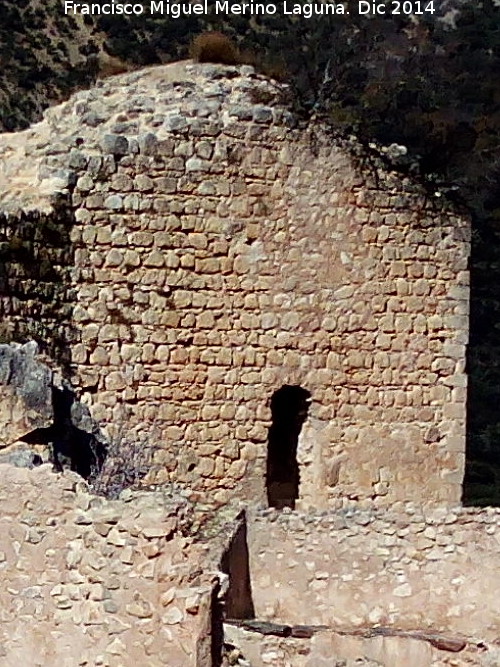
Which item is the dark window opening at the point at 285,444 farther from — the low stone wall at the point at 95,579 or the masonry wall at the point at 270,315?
the low stone wall at the point at 95,579

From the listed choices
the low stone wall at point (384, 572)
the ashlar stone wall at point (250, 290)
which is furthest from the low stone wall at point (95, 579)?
the ashlar stone wall at point (250, 290)

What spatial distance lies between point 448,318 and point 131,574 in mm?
6036

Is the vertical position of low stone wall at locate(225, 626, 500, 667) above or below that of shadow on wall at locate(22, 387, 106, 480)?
below

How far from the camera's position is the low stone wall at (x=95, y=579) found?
14.5 ft

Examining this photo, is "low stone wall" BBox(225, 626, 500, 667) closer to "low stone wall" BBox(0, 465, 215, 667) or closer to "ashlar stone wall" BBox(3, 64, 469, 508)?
"low stone wall" BBox(0, 465, 215, 667)

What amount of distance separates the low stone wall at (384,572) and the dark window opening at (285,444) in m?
3.03

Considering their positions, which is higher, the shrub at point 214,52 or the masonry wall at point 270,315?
the shrub at point 214,52

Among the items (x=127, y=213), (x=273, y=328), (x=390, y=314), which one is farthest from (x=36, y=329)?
(x=390, y=314)

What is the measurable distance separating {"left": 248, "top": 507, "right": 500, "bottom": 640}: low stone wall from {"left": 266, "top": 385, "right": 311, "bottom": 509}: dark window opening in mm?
3029

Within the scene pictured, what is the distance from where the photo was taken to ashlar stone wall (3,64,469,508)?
9203 mm

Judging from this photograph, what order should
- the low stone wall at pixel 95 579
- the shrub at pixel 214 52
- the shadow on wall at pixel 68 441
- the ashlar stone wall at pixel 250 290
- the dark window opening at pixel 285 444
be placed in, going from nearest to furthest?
1. the low stone wall at pixel 95 579
2. the shadow on wall at pixel 68 441
3. the ashlar stone wall at pixel 250 290
4. the dark window opening at pixel 285 444
5. the shrub at pixel 214 52

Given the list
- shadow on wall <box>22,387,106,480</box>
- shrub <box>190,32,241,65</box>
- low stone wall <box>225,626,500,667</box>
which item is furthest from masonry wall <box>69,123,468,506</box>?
low stone wall <box>225,626,500,667</box>

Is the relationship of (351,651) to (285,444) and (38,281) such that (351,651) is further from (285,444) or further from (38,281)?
(285,444)

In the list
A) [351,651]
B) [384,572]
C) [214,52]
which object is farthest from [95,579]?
[214,52]
